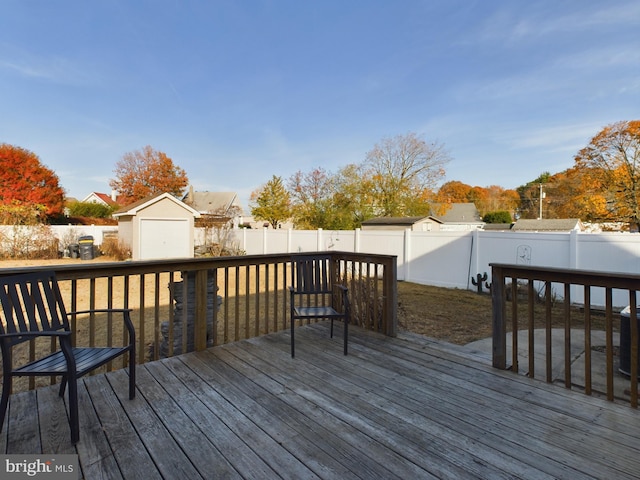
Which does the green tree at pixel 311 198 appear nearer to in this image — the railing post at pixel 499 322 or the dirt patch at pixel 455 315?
the dirt patch at pixel 455 315

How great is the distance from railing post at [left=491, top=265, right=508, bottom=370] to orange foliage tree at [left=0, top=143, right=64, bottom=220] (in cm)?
2349

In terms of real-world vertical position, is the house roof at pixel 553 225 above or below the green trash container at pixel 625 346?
above

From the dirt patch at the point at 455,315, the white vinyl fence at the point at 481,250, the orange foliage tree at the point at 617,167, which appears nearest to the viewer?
the dirt patch at the point at 455,315

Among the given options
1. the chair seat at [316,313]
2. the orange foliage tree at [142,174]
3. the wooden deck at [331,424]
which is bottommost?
the wooden deck at [331,424]

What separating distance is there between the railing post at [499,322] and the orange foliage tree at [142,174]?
34.1 m

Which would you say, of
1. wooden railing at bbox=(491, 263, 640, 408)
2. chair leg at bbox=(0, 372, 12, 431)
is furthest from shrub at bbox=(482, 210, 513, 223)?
chair leg at bbox=(0, 372, 12, 431)

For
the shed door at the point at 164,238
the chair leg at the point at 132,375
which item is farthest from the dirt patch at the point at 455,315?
the shed door at the point at 164,238

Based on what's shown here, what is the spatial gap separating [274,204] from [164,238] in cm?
622

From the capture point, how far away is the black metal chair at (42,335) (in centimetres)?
161

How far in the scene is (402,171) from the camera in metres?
19.0

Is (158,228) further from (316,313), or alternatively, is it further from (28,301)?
(28,301)

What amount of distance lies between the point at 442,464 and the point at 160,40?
11.2m

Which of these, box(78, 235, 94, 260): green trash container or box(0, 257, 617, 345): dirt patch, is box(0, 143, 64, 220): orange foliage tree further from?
box(0, 257, 617, 345): dirt patch

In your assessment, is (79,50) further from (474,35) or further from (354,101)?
(474,35)
